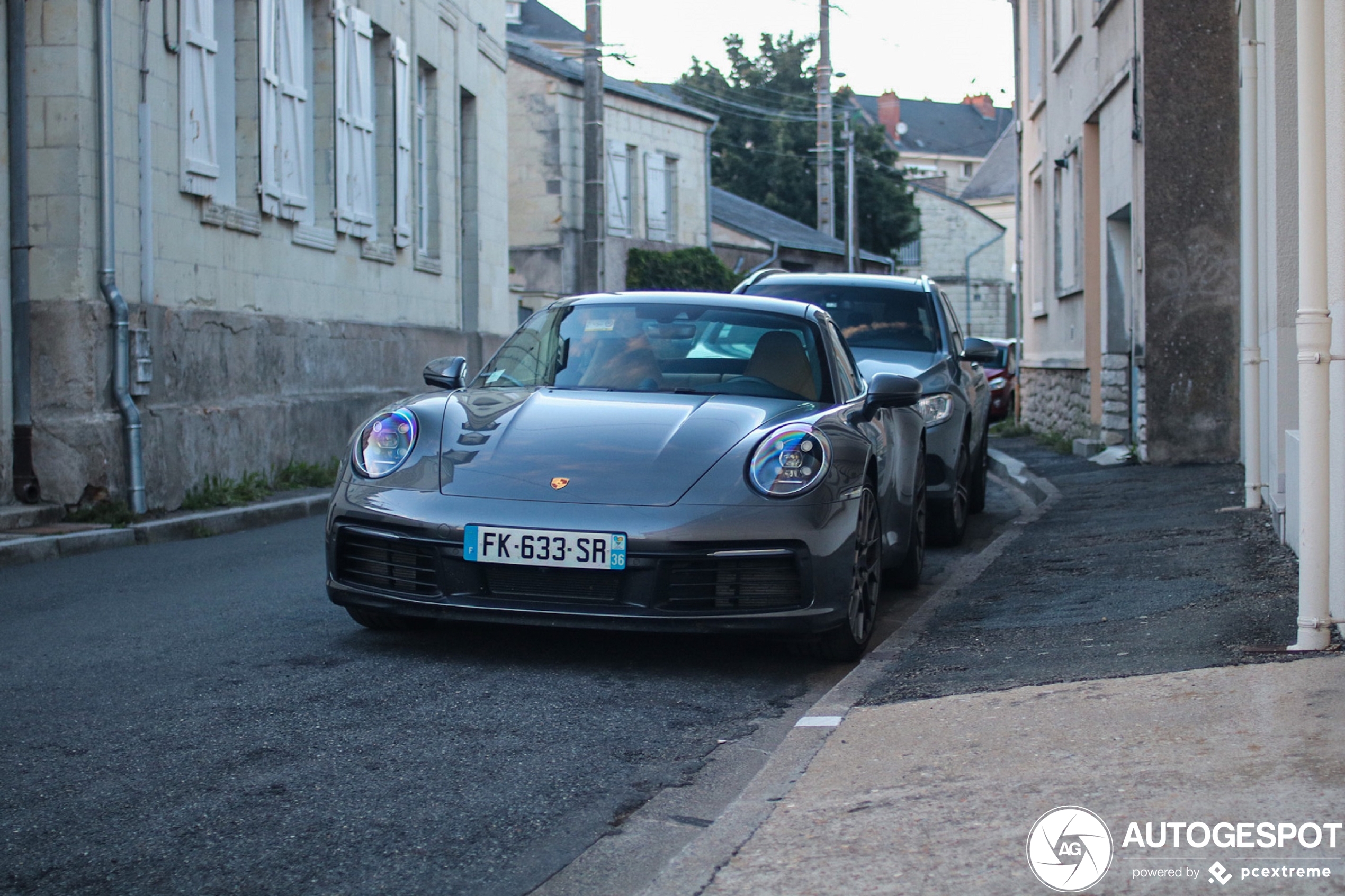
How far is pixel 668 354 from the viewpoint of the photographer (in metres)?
6.23

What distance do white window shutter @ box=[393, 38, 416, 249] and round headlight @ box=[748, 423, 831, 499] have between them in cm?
1286

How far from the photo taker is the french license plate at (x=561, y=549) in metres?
4.86

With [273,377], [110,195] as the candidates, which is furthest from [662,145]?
[110,195]

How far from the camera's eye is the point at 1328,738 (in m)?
3.49

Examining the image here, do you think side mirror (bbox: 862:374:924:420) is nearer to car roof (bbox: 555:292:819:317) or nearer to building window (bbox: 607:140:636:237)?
car roof (bbox: 555:292:819:317)

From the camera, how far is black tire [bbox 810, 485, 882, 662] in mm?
5258

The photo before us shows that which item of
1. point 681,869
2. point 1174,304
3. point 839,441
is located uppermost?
point 1174,304

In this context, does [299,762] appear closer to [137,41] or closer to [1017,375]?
[137,41]

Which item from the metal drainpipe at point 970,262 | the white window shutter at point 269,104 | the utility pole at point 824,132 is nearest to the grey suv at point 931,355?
the white window shutter at point 269,104

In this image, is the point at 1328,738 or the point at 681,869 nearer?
the point at 681,869

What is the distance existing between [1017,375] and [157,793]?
68.1 ft

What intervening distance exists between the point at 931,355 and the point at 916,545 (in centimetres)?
287

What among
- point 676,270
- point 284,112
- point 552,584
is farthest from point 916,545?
point 676,270

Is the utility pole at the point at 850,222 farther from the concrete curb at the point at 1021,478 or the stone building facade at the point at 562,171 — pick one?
the concrete curb at the point at 1021,478
